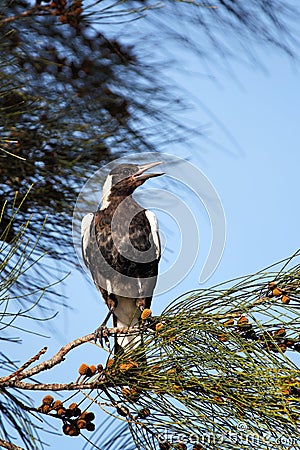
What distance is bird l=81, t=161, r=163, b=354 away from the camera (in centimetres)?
164

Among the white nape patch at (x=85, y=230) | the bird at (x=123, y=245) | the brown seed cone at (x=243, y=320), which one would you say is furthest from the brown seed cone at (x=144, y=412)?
the white nape patch at (x=85, y=230)

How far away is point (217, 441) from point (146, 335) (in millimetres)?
181

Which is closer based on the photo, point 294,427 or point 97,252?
point 294,427

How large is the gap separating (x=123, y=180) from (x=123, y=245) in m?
0.22

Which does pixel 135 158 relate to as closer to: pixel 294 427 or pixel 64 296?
pixel 64 296

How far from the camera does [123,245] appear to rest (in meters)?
1.63

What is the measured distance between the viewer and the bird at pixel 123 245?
164 centimetres

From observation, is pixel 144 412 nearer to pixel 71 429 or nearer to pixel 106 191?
pixel 71 429

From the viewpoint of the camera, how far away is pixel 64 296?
67.9 inches

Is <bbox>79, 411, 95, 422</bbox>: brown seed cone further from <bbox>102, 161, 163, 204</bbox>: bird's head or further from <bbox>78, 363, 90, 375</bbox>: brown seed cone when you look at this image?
<bbox>102, 161, 163, 204</bbox>: bird's head

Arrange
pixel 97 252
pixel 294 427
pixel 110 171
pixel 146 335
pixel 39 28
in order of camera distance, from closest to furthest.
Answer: pixel 294 427
pixel 146 335
pixel 97 252
pixel 110 171
pixel 39 28

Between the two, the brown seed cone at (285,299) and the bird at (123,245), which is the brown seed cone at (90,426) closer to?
the brown seed cone at (285,299)

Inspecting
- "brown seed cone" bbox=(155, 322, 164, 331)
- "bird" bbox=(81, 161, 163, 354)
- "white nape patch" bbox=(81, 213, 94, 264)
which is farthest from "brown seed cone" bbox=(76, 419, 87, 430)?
"white nape patch" bbox=(81, 213, 94, 264)

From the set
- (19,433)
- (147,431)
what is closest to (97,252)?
(19,433)
